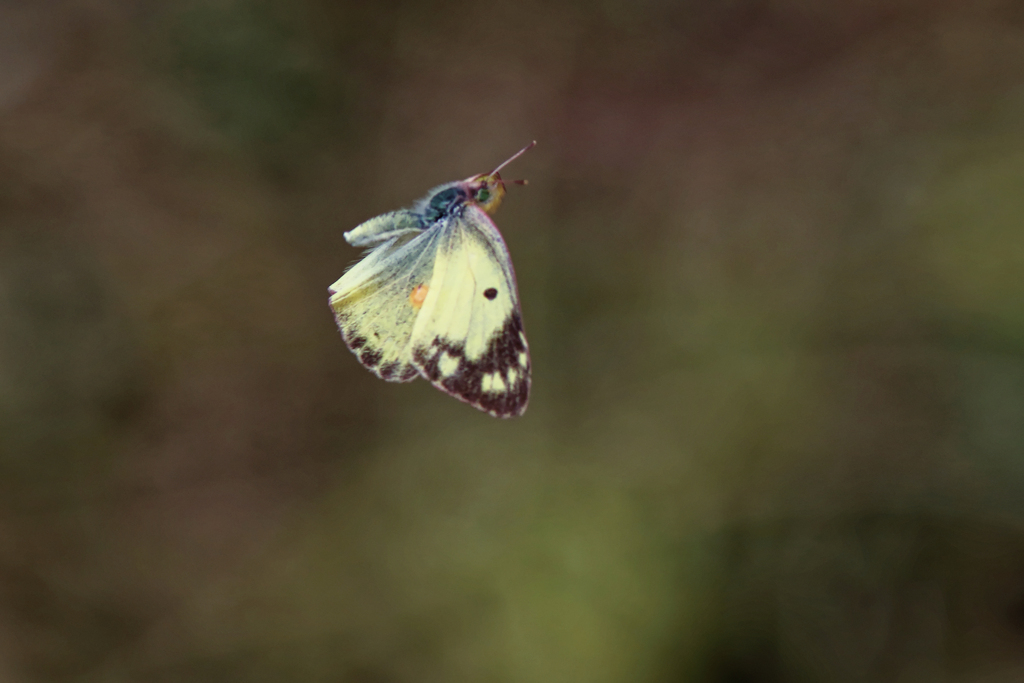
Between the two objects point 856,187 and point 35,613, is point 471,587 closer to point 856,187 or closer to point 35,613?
A: point 35,613

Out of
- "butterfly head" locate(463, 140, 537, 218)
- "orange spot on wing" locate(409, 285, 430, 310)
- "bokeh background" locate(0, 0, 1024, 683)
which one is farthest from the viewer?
"bokeh background" locate(0, 0, 1024, 683)

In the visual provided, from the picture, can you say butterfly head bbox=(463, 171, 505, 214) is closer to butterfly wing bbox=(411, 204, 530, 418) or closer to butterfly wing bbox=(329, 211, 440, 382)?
butterfly wing bbox=(411, 204, 530, 418)

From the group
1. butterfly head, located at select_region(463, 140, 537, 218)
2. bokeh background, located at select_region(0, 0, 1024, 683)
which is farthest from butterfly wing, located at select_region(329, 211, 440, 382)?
bokeh background, located at select_region(0, 0, 1024, 683)

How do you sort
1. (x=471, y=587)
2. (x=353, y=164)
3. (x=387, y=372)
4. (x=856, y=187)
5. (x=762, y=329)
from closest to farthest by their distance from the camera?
1. (x=387, y=372)
2. (x=471, y=587)
3. (x=762, y=329)
4. (x=856, y=187)
5. (x=353, y=164)

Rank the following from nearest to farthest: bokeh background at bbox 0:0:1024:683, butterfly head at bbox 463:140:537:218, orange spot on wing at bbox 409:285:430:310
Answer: butterfly head at bbox 463:140:537:218, orange spot on wing at bbox 409:285:430:310, bokeh background at bbox 0:0:1024:683

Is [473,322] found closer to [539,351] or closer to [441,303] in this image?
[441,303]

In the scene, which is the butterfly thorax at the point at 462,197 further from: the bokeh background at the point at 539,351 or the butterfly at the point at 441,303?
the bokeh background at the point at 539,351

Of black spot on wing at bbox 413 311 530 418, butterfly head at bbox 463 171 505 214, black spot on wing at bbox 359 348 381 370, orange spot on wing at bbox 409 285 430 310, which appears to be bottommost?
black spot on wing at bbox 413 311 530 418

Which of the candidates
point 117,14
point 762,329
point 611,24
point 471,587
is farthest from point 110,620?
point 611,24
